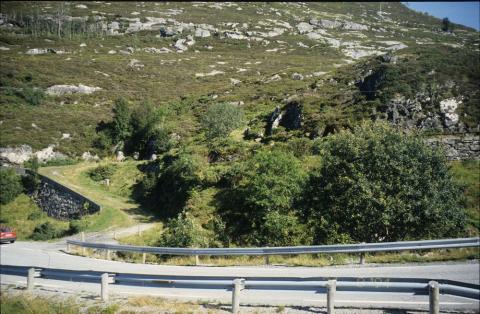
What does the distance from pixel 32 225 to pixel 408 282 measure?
35.3 m

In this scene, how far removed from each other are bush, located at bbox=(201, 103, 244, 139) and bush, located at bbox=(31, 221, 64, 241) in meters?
18.8

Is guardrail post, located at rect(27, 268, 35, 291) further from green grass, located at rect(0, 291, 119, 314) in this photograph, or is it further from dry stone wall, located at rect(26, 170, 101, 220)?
dry stone wall, located at rect(26, 170, 101, 220)

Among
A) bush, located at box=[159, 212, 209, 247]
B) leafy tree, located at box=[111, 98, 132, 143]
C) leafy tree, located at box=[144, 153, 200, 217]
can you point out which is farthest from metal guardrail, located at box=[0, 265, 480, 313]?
leafy tree, located at box=[111, 98, 132, 143]

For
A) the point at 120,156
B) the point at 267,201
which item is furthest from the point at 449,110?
the point at 120,156

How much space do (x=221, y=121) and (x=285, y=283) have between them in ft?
120

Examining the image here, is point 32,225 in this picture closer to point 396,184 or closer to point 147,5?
point 396,184

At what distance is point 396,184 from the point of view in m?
17.1

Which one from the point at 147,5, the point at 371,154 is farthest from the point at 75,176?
the point at 147,5

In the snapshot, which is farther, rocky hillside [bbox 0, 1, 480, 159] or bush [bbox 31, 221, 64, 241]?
rocky hillside [bbox 0, 1, 480, 159]

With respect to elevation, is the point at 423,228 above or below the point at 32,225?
above

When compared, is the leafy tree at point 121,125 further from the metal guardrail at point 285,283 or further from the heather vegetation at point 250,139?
the metal guardrail at point 285,283

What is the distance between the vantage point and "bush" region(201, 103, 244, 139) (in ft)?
146

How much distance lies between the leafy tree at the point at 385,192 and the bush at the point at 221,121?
26060mm

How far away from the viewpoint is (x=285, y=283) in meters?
9.46
